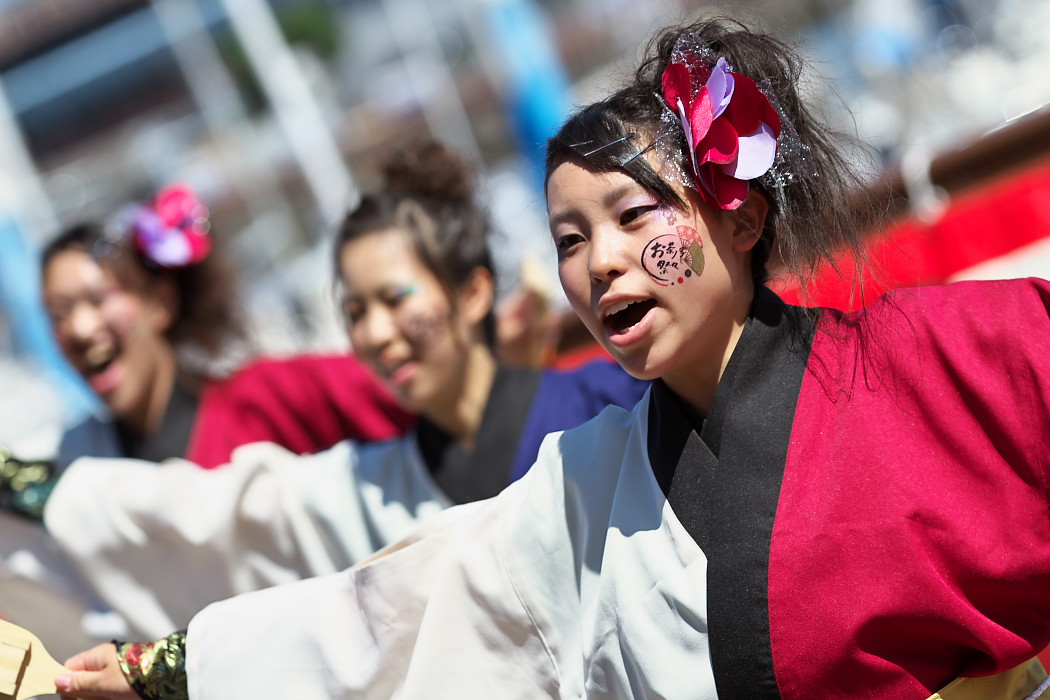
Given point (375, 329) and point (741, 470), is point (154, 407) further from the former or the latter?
point (741, 470)

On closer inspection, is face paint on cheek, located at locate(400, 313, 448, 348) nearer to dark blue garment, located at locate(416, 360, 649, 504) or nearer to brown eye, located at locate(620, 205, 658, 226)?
dark blue garment, located at locate(416, 360, 649, 504)

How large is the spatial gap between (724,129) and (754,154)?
0.04m

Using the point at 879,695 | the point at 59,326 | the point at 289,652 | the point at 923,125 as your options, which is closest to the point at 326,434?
the point at 59,326

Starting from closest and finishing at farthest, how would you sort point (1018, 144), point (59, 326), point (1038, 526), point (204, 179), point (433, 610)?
point (1038, 526)
point (433, 610)
point (59, 326)
point (1018, 144)
point (204, 179)

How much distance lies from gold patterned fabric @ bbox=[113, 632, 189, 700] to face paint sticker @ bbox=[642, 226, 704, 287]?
2.41ft

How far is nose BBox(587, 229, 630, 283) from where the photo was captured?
37.8 inches

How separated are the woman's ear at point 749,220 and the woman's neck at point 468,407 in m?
0.74

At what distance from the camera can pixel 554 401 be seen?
1.64 metres

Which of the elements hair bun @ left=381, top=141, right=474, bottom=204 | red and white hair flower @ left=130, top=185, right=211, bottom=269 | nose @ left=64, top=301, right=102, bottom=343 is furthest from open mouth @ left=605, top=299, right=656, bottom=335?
red and white hair flower @ left=130, top=185, right=211, bottom=269

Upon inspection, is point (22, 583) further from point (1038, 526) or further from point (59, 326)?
point (1038, 526)

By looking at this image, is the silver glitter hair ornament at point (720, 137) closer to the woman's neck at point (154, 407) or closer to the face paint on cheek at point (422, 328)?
the face paint on cheek at point (422, 328)

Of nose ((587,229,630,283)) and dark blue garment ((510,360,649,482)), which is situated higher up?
nose ((587,229,630,283))

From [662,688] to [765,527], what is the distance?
7.8 inches

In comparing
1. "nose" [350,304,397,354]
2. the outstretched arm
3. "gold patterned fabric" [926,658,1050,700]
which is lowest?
"gold patterned fabric" [926,658,1050,700]
